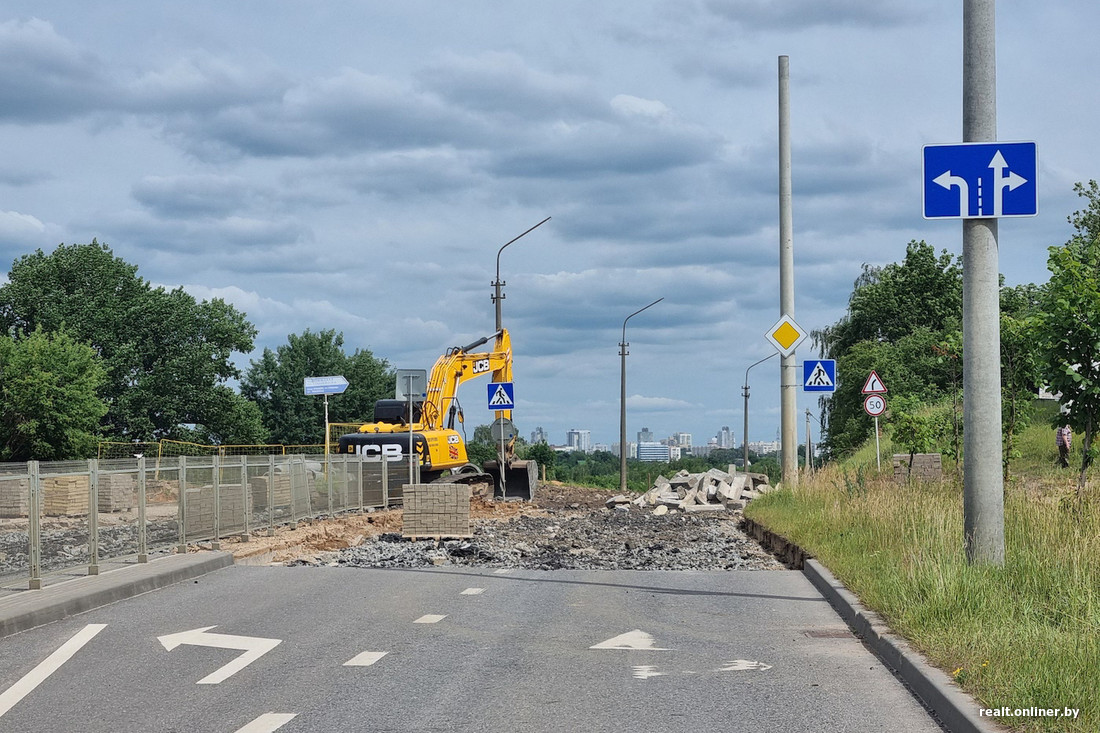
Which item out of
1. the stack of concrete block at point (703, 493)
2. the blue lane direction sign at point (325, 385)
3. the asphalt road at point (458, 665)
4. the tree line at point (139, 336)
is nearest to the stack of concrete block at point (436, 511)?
the asphalt road at point (458, 665)

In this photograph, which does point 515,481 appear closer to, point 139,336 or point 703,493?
point 703,493

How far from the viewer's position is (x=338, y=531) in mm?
23453

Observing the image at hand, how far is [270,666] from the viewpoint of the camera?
896 centimetres

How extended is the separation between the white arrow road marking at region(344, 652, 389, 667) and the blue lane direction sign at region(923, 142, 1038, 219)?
5939mm

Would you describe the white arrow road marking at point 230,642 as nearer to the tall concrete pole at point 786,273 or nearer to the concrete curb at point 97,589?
the concrete curb at point 97,589

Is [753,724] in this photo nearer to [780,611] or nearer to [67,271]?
[780,611]

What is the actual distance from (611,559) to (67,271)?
60.3 m

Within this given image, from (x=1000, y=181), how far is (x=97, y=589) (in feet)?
32.0

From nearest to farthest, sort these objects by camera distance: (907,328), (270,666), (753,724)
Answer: (753,724) → (270,666) → (907,328)

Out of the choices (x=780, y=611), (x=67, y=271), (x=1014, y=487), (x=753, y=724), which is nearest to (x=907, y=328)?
(x=67, y=271)

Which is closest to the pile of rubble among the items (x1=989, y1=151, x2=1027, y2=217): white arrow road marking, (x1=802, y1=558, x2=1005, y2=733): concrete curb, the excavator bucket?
the excavator bucket

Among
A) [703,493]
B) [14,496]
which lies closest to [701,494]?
[703,493]

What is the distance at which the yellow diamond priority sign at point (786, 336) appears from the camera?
23.0 m

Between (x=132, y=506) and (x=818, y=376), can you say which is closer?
(x=132, y=506)
